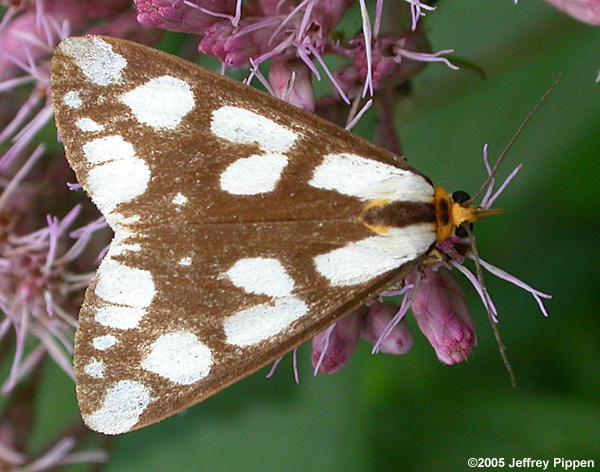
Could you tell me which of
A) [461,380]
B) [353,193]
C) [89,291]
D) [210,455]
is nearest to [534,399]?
[461,380]

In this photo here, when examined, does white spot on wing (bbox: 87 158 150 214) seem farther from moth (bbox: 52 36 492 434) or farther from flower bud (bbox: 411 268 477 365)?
flower bud (bbox: 411 268 477 365)

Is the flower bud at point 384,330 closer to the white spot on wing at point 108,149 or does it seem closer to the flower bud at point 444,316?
the flower bud at point 444,316

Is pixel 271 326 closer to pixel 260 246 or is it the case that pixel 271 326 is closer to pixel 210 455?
pixel 260 246

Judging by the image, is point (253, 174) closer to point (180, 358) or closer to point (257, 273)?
point (257, 273)

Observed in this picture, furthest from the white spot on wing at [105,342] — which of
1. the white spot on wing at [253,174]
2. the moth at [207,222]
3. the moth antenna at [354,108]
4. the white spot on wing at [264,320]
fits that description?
the moth antenna at [354,108]
